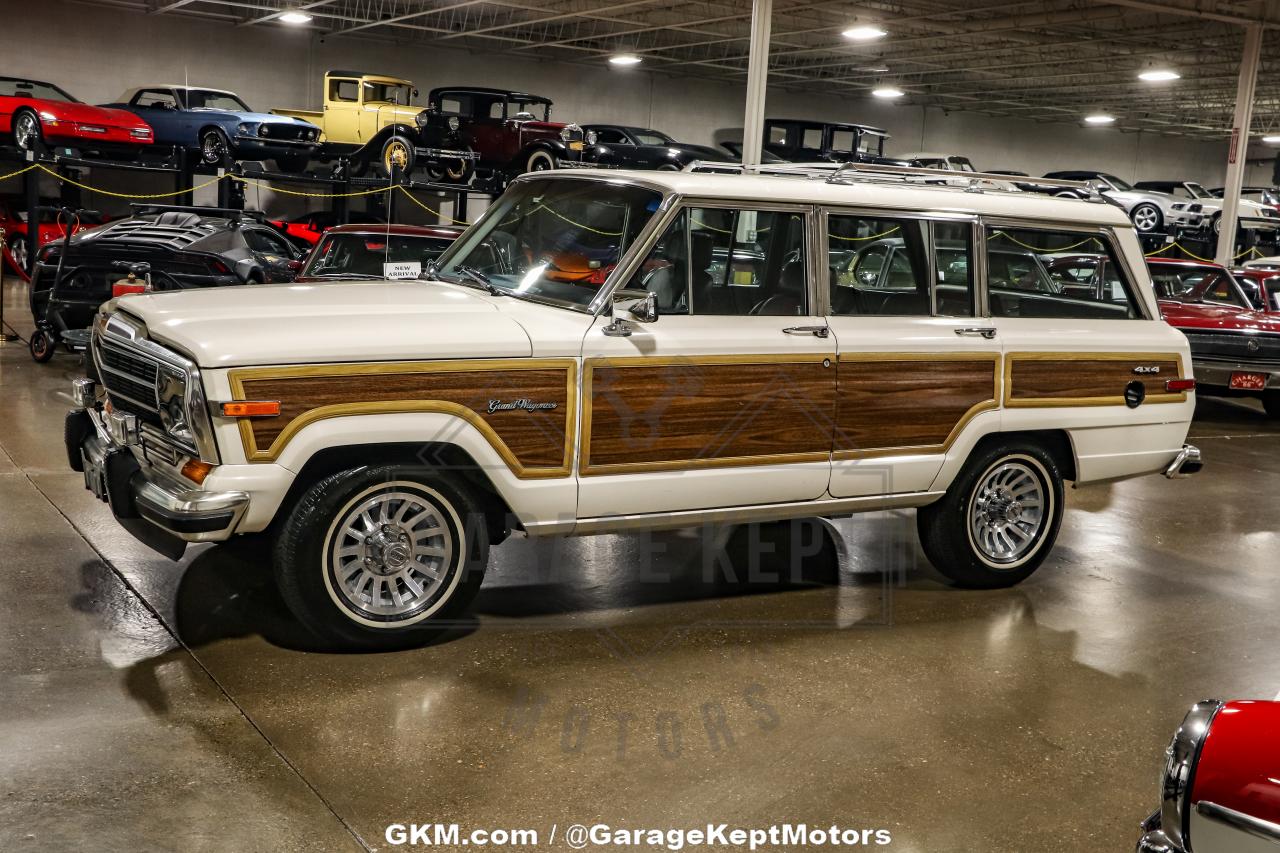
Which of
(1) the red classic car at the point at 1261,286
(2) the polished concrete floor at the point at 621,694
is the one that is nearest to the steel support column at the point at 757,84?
(1) the red classic car at the point at 1261,286

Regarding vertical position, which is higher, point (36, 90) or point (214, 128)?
point (36, 90)

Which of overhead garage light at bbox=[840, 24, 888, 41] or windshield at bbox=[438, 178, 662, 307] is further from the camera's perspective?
overhead garage light at bbox=[840, 24, 888, 41]

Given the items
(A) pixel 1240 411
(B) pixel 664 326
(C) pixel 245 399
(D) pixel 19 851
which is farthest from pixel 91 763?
(A) pixel 1240 411

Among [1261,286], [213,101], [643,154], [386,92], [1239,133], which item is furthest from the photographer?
[386,92]

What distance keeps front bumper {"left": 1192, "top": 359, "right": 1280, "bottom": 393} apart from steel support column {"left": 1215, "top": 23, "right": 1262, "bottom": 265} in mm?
7605

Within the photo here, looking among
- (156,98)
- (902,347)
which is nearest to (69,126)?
(156,98)

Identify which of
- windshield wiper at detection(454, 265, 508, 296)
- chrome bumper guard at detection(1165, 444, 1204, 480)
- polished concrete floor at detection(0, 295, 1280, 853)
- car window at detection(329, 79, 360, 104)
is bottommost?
polished concrete floor at detection(0, 295, 1280, 853)

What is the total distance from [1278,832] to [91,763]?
11.0ft

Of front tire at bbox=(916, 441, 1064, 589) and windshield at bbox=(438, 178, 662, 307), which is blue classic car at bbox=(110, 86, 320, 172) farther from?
front tire at bbox=(916, 441, 1064, 589)

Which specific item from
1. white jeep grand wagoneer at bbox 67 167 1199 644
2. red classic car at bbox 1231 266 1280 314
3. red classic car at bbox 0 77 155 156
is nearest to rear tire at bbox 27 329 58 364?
red classic car at bbox 0 77 155 156

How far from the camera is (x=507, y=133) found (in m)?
20.8

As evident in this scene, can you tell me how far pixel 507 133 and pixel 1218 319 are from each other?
12.5 metres

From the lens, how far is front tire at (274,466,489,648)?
4637 millimetres

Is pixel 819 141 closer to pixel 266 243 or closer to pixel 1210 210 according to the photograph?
pixel 1210 210
